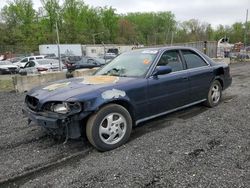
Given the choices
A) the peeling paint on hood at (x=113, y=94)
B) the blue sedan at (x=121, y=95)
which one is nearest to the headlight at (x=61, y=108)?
the blue sedan at (x=121, y=95)

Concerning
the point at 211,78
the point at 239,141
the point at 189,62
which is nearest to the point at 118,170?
the point at 239,141

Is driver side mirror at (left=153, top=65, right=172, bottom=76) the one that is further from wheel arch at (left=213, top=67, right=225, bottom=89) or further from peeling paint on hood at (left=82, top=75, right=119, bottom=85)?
wheel arch at (left=213, top=67, right=225, bottom=89)

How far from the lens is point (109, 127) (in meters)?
4.10

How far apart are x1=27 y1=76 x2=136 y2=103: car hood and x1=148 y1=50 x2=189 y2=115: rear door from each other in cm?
51

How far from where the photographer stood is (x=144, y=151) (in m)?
3.97

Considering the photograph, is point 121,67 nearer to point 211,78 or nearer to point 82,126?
point 82,126

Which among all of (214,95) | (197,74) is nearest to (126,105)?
(197,74)

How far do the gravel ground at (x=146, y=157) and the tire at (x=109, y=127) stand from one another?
0.13 m

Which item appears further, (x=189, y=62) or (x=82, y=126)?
(x=189, y=62)

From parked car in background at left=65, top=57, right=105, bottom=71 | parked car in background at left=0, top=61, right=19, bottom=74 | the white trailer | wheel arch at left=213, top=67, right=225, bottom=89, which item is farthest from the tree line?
wheel arch at left=213, top=67, right=225, bottom=89

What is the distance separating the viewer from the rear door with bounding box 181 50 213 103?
220 inches

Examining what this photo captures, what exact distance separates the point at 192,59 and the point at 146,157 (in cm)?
283

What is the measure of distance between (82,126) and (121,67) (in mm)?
1575

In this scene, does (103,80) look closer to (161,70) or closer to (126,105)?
(126,105)
